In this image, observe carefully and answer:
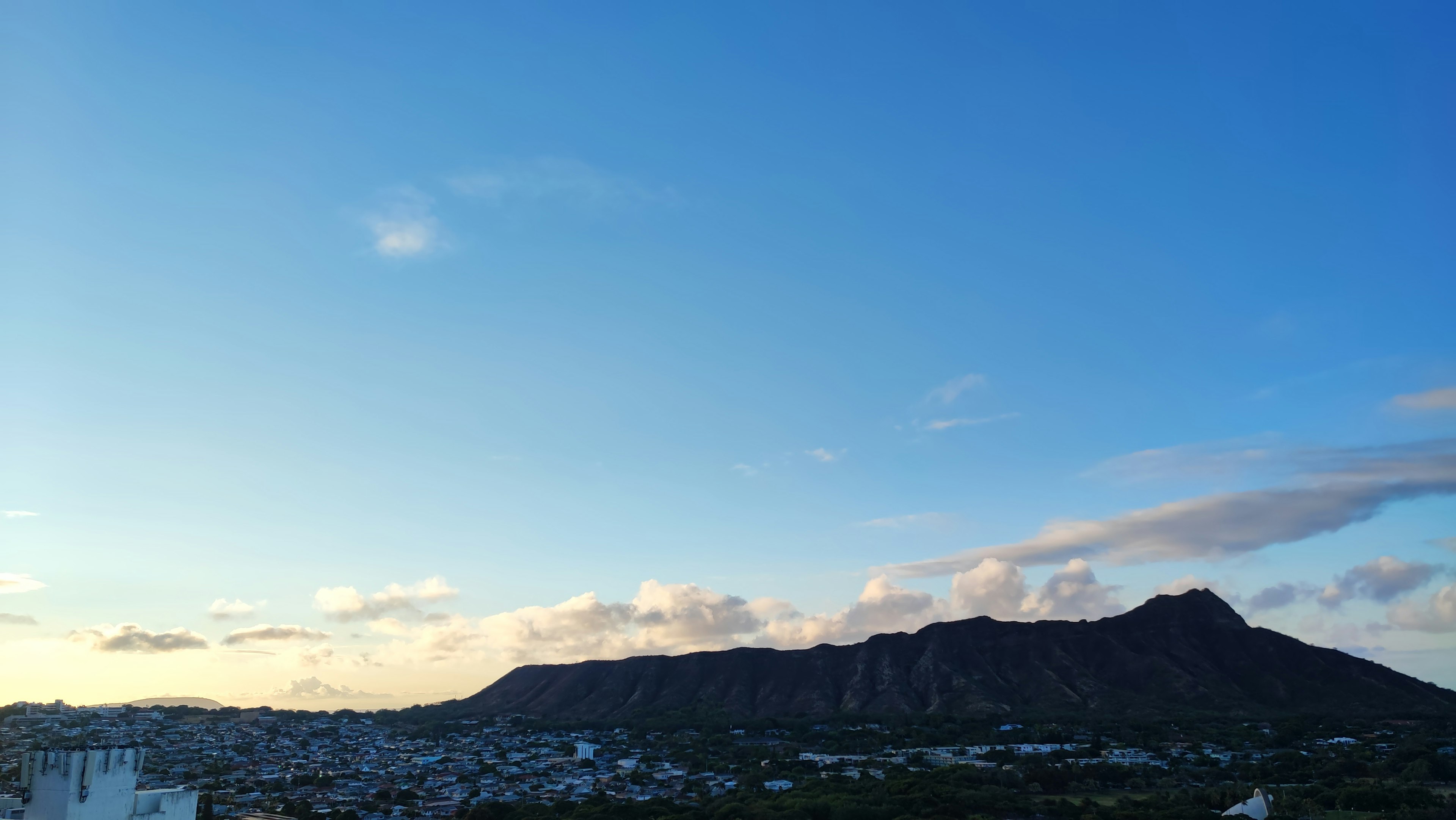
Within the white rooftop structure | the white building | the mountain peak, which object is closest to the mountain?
the mountain peak

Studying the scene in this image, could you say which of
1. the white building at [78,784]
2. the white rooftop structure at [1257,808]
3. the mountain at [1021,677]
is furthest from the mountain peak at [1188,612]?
the white building at [78,784]

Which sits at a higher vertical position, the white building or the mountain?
the white building

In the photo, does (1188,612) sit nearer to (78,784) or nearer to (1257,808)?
(1257,808)

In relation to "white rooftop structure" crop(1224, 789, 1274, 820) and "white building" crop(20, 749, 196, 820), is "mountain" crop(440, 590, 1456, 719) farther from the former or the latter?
"white building" crop(20, 749, 196, 820)

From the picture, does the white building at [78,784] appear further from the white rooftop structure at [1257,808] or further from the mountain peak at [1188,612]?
the mountain peak at [1188,612]

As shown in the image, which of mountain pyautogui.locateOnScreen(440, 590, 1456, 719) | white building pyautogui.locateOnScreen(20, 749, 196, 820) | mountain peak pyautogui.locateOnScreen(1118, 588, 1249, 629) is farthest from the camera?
mountain peak pyautogui.locateOnScreen(1118, 588, 1249, 629)

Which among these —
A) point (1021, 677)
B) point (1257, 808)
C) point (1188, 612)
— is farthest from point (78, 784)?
point (1188, 612)
